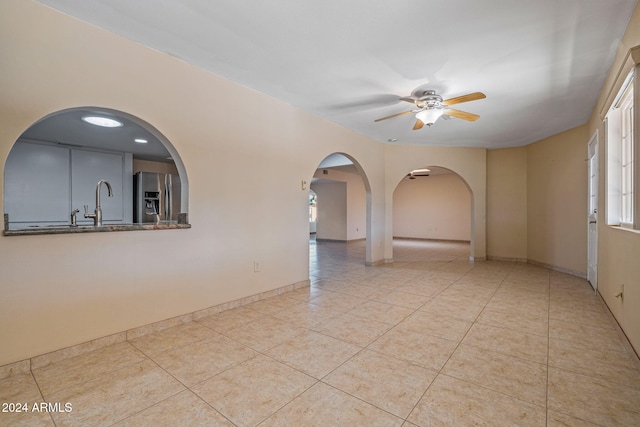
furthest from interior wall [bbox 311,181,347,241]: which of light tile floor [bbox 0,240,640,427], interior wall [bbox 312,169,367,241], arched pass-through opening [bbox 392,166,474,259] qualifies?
light tile floor [bbox 0,240,640,427]

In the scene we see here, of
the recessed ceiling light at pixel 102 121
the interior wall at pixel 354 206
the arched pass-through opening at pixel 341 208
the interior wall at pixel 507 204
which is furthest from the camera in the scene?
the arched pass-through opening at pixel 341 208

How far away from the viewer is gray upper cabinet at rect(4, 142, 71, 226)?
Result: 4969mm

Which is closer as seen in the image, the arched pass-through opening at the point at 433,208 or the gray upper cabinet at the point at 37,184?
the gray upper cabinet at the point at 37,184

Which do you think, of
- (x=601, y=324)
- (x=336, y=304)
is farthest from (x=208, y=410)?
(x=601, y=324)

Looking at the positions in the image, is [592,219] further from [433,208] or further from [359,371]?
[433,208]

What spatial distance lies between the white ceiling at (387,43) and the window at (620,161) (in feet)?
1.49

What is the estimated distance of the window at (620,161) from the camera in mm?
2787

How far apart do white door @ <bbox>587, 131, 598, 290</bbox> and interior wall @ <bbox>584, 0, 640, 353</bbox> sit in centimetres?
40

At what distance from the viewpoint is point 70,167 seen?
5.54 m

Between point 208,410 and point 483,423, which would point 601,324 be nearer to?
point 483,423

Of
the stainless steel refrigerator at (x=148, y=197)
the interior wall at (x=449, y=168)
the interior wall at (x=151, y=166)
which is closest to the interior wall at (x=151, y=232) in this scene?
the interior wall at (x=449, y=168)

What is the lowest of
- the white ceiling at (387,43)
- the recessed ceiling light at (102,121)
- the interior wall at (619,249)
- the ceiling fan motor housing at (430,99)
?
the interior wall at (619,249)

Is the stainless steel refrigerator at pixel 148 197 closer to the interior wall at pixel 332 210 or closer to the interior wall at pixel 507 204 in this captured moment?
the interior wall at pixel 332 210

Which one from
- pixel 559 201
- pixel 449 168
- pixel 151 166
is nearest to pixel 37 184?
pixel 151 166
